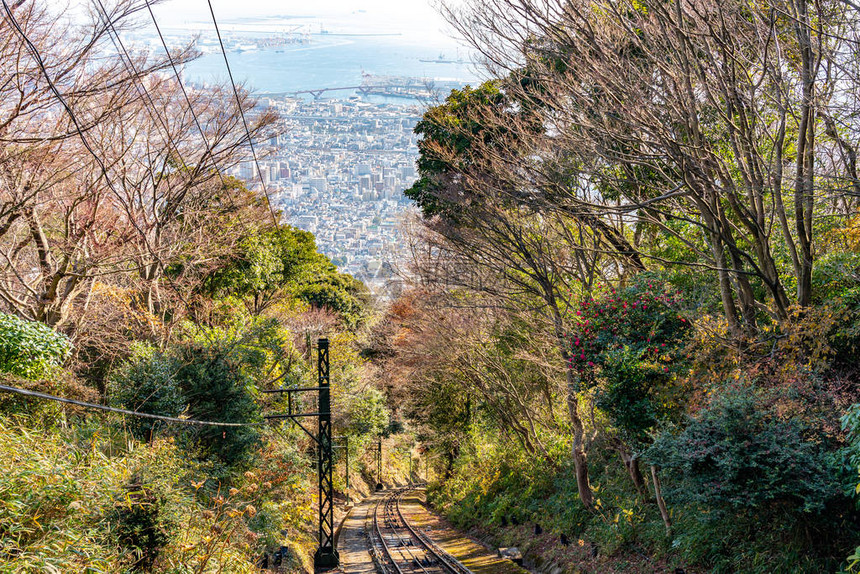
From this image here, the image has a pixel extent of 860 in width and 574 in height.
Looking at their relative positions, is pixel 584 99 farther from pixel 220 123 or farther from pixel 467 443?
pixel 467 443

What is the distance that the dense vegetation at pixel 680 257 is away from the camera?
304 inches

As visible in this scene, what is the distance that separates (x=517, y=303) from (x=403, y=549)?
997cm

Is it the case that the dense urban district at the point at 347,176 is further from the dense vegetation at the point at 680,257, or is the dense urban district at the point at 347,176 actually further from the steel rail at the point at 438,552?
the dense vegetation at the point at 680,257

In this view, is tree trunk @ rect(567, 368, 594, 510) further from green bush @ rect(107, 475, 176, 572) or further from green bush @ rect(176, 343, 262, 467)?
green bush @ rect(107, 475, 176, 572)

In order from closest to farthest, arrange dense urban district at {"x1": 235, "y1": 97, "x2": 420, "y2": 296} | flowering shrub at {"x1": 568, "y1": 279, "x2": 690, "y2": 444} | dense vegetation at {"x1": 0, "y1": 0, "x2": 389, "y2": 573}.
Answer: dense vegetation at {"x1": 0, "y1": 0, "x2": 389, "y2": 573}, flowering shrub at {"x1": 568, "y1": 279, "x2": 690, "y2": 444}, dense urban district at {"x1": 235, "y1": 97, "x2": 420, "y2": 296}

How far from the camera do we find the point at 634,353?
34.6 ft

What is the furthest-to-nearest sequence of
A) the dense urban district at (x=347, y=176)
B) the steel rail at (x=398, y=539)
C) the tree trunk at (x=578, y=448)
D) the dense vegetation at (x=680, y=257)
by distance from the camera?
the dense urban district at (x=347, y=176) < the steel rail at (x=398, y=539) < the tree trunk at (x=578, y=448) < the dense vegetation at (x=680, y=257)

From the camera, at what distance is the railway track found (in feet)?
55.0

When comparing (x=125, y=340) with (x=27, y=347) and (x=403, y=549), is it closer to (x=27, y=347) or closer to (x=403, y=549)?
(x=27, y=347)

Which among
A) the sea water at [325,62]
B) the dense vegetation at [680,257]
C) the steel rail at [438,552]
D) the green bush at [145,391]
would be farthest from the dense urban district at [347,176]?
the green bush at [145,391]

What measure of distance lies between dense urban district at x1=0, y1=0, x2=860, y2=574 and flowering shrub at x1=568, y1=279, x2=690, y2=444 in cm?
6

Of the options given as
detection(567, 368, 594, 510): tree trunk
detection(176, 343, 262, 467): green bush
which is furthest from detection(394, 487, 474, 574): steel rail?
detection(176, 343, 262, 467): green bush

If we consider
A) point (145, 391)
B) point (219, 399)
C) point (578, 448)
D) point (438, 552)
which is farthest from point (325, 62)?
point (578, 448)

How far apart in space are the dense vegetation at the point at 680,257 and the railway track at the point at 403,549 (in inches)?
80.2
